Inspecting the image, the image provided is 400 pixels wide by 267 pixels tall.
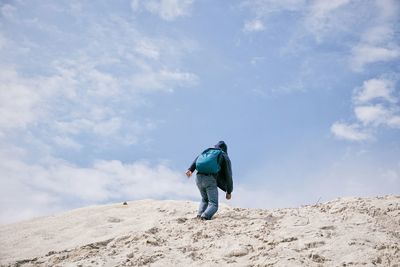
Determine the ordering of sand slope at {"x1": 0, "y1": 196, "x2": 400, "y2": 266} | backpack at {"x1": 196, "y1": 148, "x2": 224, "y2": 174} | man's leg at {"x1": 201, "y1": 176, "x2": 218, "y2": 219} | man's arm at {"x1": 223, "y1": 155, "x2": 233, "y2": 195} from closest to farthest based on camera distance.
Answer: sand slope at {"x1": 0, "y1": 196, "x2": 400, "y2": 266} → man's leg at {"x1": 201, "y1": 176, "x2": 218, "y2": 219} → backpack at {"x1": 196, "y1": 148, "x2": 224, "y2": 174} → man's arm at {"x1": 223, "y1": 155, "x2": 233, "y2": 195}

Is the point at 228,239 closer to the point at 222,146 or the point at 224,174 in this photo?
the point at 224,174

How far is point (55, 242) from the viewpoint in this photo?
8938 mm

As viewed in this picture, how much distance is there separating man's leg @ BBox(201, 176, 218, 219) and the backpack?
0.53 feet

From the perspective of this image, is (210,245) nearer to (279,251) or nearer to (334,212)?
(279,251)

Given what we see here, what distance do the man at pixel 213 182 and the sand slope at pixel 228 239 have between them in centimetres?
32

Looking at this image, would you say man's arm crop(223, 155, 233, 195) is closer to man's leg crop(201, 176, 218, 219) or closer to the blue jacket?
the blue jacket

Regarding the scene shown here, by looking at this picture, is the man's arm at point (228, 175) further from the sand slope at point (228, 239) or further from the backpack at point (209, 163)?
the sand slope at point (228, 239)

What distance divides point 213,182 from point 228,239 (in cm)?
197

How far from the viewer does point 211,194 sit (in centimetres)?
884

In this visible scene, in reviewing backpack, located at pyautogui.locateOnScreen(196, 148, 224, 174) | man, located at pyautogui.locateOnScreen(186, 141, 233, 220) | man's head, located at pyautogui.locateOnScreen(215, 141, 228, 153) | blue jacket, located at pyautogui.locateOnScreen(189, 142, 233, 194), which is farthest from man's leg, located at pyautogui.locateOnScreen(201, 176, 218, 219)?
man's head, located at pyautogui.locateOnScreen(215, 141, 228, 153)

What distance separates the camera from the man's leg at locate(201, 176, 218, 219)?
8.71 meters

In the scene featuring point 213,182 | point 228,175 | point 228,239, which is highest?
point 228,175

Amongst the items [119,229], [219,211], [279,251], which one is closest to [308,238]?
[279,251]

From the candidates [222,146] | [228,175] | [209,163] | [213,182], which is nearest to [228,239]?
[213,182]
